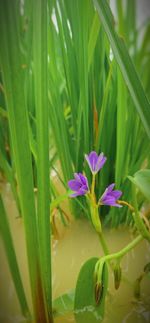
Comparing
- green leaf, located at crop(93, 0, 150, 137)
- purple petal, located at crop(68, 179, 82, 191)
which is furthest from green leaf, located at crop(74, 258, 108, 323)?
green leaf, located at crop(93, 0, 150, 137)

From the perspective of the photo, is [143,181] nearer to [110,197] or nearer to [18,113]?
[110,197]

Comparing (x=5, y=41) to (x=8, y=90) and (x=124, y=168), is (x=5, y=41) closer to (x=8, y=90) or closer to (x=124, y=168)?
(x=8, y=90)

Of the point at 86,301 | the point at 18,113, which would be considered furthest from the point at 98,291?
the point at 18,113

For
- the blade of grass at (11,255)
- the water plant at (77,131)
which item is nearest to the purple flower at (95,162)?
the water plant at (77,131)

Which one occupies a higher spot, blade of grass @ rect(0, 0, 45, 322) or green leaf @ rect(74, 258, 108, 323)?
blade of grass @ rect(0, 0, 45, 322)

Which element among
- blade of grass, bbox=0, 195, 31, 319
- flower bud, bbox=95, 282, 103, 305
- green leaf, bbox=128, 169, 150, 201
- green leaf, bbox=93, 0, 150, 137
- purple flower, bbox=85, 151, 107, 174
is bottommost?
flower bud, bbox=95, 282, 103, 305

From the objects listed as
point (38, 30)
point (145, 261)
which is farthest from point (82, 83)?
point (145, 261)

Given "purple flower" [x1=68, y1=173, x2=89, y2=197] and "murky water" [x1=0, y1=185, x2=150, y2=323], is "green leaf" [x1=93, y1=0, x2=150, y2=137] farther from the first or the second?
"murky water" [x1=0, y1=185, x2=150, y2=323]
